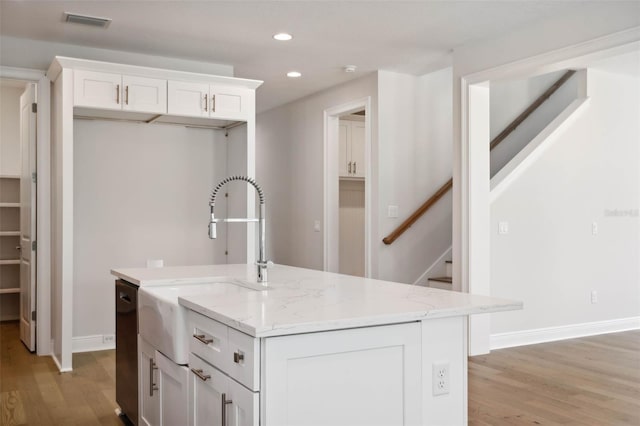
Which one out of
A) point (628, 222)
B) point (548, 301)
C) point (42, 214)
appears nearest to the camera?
point (42, 214)

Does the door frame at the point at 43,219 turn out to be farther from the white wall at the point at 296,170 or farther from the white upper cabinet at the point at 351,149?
the white upper cabinet at the point at 351,149

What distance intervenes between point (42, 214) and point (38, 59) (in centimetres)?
126

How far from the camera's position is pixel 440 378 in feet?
6.66

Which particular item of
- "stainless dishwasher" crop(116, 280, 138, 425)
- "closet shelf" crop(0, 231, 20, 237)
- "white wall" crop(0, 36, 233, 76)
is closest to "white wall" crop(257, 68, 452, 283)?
"white wall" crop(0, 36, 233, 76)

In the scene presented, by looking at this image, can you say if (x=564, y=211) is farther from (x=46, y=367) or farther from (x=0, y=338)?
(x=0, y=338)

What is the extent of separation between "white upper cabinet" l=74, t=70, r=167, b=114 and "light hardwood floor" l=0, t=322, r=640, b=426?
6.59 feet

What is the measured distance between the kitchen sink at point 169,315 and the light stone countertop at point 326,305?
0.06 metres

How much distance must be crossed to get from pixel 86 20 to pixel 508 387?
386cm

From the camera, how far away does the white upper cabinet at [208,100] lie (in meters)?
4.77

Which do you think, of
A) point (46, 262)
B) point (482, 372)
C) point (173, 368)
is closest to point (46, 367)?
point (46, 262)

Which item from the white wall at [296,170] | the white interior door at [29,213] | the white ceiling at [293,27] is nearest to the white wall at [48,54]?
the white ceiling at [293,27]

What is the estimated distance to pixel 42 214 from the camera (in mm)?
4859

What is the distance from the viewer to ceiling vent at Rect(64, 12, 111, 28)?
13.3 ft

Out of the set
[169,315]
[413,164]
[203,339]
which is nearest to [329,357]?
[203,339]
